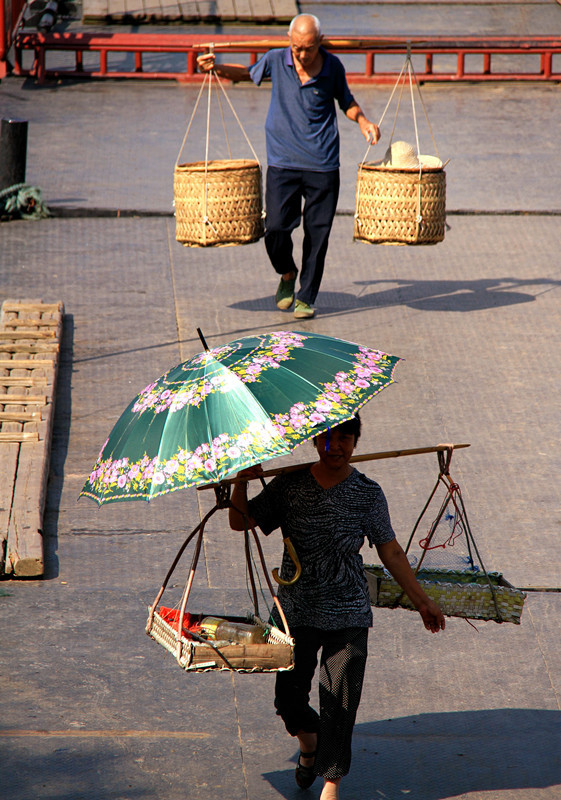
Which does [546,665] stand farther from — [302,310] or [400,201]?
[302,310]

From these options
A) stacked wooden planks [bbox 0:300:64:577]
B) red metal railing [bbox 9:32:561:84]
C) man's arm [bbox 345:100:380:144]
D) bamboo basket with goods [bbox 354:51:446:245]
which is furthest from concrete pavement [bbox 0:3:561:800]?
red metal railing [bbox 9:32:561:84]

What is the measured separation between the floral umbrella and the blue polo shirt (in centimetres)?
443

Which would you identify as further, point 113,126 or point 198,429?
point 113,126

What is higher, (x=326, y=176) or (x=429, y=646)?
(x=326, y=176)

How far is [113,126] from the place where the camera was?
1415 centimetres

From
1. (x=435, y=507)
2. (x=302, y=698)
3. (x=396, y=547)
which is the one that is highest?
(x=396, y=547)

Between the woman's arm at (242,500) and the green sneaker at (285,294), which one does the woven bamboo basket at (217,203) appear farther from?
the woman's arm at (242,500)

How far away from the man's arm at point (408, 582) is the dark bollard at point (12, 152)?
26.9 feet

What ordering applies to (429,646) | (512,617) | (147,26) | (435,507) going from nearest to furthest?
(512,617) → (429,646) → (435,507) → (147,26)

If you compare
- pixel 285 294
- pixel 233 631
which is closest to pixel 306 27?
pixel 285 294

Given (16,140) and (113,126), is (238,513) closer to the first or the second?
(16,140)

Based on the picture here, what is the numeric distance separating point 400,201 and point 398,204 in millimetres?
25

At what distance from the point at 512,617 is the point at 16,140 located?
8216 millimetres

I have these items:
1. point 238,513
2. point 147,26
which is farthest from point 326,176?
point 147,26
